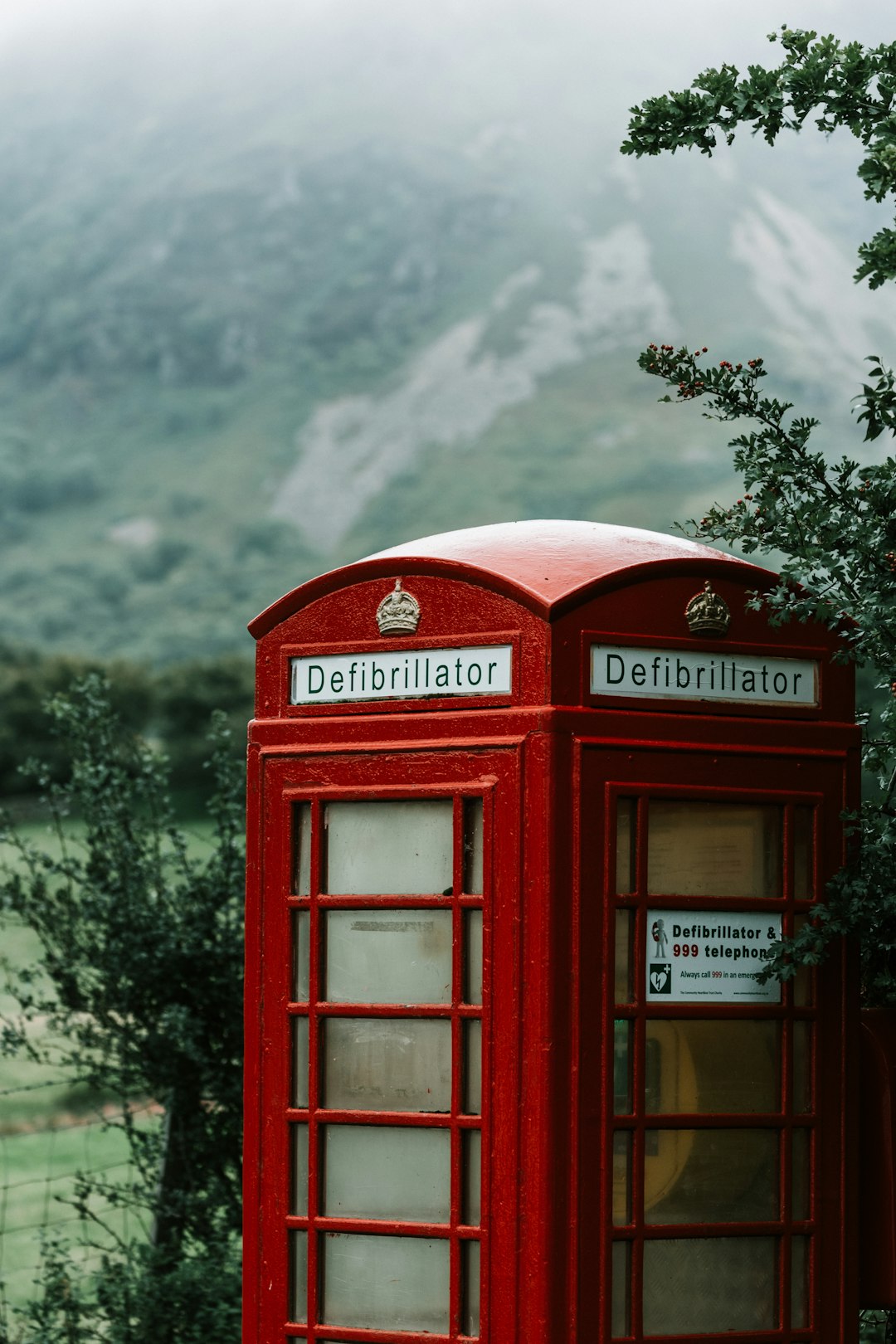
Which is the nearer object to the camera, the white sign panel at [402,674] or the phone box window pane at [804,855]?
the white sign panel at [402,674]

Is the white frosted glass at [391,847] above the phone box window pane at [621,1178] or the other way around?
above

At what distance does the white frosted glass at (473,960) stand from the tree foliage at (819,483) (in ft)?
2.26

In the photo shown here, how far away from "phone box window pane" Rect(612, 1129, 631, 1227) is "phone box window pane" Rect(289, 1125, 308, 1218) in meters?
0.76

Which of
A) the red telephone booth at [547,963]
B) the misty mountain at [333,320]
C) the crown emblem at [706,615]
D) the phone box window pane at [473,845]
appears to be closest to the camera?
the red telephone booth at [547,963]

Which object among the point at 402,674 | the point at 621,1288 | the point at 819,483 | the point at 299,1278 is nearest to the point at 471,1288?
the point at 621,1288

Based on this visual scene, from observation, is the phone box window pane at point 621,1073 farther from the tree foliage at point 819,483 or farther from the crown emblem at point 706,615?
the crown emblem at point 706,615

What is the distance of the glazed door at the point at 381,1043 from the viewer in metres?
3.49

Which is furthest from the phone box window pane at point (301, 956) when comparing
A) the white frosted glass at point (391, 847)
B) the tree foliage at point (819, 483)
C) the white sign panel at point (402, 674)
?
the tree foliage at point (819, 483)

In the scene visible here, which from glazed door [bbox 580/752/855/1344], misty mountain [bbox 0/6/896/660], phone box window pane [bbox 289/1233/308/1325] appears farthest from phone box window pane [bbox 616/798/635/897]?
misty mountain [bbox 0/6/896/660]

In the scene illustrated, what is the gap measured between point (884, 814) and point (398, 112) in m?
127

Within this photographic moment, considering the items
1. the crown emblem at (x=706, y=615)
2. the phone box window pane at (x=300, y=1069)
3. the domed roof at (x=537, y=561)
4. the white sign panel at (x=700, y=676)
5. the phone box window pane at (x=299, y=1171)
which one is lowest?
the phone box window pane at (x=299, y=1171)

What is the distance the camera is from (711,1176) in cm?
356

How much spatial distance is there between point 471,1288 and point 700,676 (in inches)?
58.8

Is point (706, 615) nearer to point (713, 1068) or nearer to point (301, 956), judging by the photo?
point (713, 1068)
